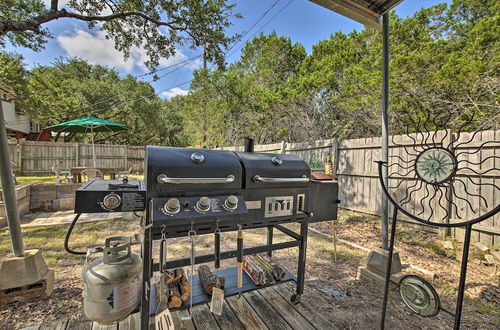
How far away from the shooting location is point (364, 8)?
2.05 meters

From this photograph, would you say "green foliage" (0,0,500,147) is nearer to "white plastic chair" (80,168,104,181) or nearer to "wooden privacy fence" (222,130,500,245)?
"wooden privacy fence" (222,130,500,245)

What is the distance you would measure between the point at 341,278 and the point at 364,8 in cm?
280

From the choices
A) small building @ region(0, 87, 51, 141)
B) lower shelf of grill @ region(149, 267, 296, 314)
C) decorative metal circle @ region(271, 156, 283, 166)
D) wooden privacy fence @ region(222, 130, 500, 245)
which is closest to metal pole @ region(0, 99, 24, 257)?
lower shelf of grill @ region(149, 267, 296, 314)

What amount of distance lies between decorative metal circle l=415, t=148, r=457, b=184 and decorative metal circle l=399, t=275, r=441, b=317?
2.12 feet

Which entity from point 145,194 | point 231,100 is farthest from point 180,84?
point 145,194

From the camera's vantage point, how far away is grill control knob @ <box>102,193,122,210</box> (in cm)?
115

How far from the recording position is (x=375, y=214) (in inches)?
166

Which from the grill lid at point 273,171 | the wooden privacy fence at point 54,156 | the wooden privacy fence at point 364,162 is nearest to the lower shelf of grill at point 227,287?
the grill lid at point 273,171

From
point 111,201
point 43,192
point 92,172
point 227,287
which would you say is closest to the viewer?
point 111,201

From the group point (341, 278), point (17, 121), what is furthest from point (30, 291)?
point (17, 121)

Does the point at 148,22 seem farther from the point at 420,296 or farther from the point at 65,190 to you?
the point at 420,296

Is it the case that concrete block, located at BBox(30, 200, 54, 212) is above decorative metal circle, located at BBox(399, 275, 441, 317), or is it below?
below

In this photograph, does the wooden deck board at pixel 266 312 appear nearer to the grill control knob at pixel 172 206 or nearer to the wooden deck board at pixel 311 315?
the wooden deck board at pixel 311 315

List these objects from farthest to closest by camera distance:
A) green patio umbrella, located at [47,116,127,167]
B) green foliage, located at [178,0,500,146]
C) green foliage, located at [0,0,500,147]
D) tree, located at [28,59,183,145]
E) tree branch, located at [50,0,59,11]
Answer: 1. tree, located at [28,59,183,145]
2. green patio umbrella, located at [47,116,127,167]
3. green foliage, located at [178,0,500,146]
4. green foliage, located at [0,0,500,147]
5. tree branch, located at [50,0,59,11]
